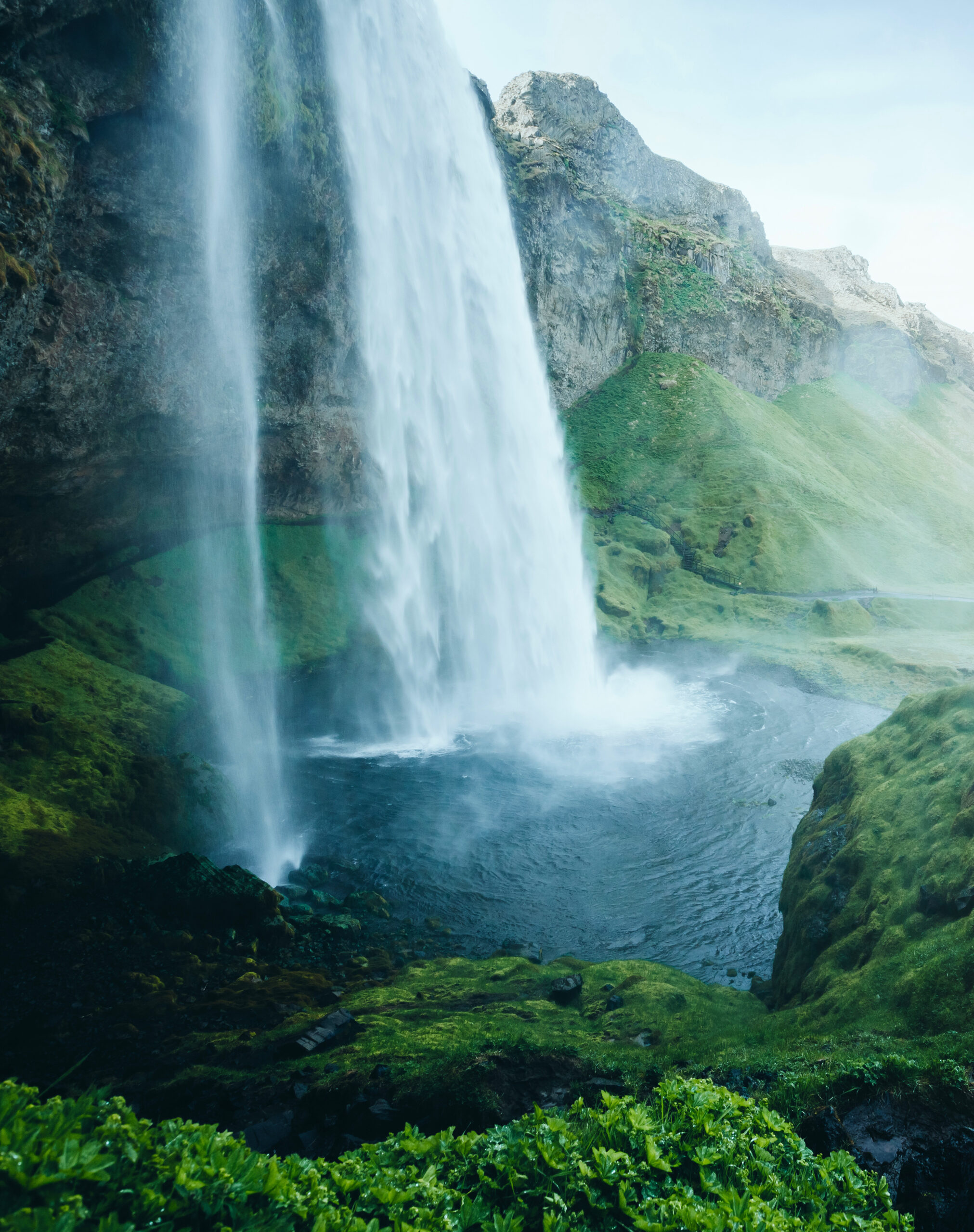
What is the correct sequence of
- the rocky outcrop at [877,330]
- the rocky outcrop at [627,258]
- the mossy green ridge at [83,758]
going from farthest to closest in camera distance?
the rocky outcrop at [877,330] → the rocky outcrop at [627,258] → the mossy green ridge at [83,758]

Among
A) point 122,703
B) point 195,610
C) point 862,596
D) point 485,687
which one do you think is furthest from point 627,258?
point 122,703

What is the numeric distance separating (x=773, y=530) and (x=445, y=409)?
33.6 meters

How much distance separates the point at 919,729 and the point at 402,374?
31152mm

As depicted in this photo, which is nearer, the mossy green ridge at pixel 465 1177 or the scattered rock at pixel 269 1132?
the mossy green ridge at pixel 465 1177

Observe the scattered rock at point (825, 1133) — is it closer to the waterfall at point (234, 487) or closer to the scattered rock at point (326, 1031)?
the scattered rock at point (326, 1031)

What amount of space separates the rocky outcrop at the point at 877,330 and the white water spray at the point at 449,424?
73.2 metres

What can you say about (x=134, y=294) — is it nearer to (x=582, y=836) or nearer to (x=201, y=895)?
(x=201, y=895)

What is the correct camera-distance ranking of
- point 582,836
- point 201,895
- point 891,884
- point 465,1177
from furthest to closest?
point 582,836 → point 201,895 → point 891,884 → point 465,1177

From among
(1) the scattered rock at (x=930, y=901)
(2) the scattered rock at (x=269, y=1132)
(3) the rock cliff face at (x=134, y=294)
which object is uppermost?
(3) the rock cliff face at (x=134, y=294)

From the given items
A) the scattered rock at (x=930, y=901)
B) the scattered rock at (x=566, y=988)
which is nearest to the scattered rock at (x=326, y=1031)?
the scattered rock at (x=566, y=988)

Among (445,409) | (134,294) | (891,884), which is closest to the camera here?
(891,884)

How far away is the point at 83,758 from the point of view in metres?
21.1

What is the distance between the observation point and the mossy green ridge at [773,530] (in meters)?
48.7

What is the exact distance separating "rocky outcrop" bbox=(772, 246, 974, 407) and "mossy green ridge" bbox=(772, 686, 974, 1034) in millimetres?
100011
